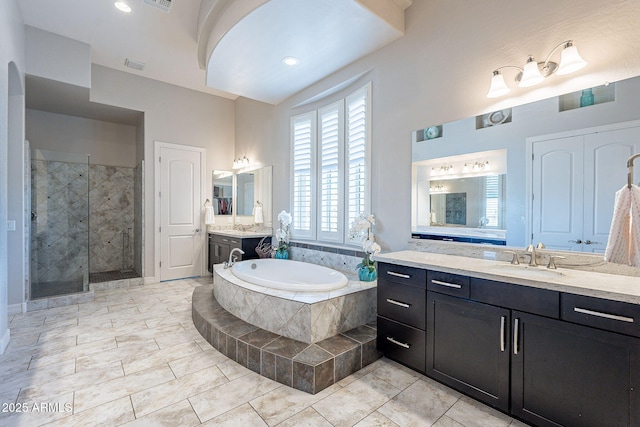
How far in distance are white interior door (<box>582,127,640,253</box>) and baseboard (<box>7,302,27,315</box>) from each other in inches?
226

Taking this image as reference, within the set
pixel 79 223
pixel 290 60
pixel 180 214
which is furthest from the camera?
pixel 180 214

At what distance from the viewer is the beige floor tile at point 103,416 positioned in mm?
1676

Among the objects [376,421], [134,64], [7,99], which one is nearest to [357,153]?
[376,421]

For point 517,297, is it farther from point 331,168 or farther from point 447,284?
point 331,168

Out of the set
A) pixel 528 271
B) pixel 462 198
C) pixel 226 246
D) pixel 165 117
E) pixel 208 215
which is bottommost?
pixel 226 246

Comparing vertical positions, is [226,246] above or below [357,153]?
below

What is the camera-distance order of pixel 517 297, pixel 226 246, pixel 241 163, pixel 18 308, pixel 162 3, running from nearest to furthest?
pixel 517 297 → pixel 162 3 → pixel 18 308 → pixel 226 246 → pixel 241 163

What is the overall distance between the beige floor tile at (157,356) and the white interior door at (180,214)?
9.05ft

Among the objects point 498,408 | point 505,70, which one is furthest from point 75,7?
point 498,408

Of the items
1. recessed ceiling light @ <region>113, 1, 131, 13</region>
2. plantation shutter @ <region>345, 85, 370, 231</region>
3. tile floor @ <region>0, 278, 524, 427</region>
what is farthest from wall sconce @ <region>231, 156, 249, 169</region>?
tile floor @ <region>0, 278, 524, 427</region>

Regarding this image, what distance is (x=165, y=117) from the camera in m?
4.98

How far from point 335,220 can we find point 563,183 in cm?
231

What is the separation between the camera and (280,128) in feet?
15.0

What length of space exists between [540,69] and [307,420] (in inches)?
110
